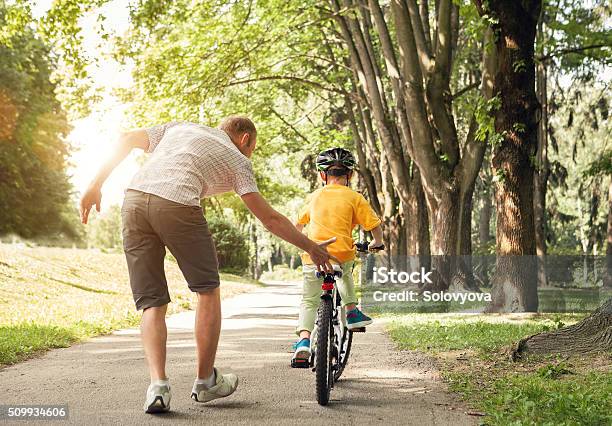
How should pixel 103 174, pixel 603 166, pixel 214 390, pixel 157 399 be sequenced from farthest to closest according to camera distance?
pixel 603 166
pixel 214 390
pixel 103 174
pixel 157 399

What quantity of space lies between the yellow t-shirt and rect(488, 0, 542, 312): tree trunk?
7.25m

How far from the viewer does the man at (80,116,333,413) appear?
16.1 ft

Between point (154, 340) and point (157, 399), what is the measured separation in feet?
1.19

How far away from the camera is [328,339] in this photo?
544cm

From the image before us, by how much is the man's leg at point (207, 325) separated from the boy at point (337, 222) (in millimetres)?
1099

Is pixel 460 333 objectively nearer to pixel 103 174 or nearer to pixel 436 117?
pixel 103 174

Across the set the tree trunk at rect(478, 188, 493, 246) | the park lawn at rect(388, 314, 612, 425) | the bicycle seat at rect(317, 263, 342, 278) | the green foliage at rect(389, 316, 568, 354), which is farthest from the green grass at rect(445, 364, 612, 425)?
the tree trunk at rect(478, 188, 493, 246)

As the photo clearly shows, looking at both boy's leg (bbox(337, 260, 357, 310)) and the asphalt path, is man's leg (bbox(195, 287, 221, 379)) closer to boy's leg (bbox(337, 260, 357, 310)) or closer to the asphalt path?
the asphalt path

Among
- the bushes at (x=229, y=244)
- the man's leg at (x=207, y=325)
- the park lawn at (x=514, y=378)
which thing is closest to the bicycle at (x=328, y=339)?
the man's leg at (x=207, y=325)

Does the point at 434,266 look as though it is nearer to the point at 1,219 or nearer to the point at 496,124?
the point at 496,124

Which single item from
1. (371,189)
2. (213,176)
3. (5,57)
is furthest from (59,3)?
(5,57)

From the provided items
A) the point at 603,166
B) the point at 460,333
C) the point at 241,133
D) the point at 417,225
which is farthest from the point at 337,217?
the point at 603,166

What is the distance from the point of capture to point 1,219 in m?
37.7

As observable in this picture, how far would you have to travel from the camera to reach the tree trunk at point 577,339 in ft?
23.7
